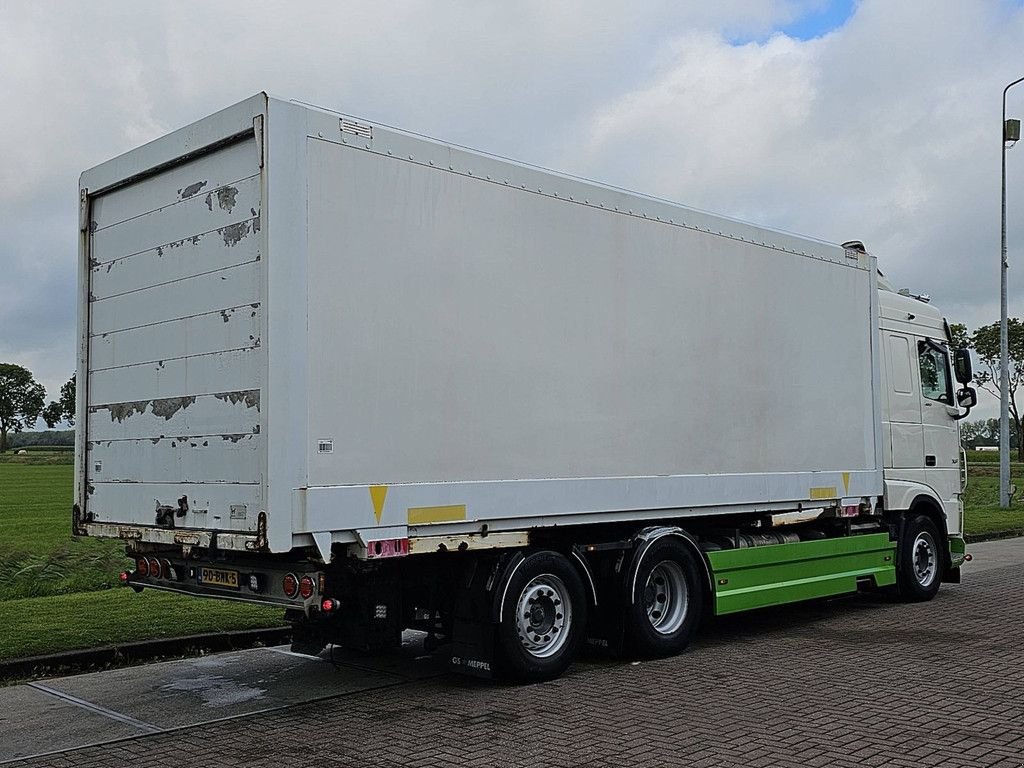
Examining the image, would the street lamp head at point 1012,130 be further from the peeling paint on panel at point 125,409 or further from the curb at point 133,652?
the peeling paint on panel at point 125,409

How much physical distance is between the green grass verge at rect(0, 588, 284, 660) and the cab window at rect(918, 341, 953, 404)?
7412 millimetres

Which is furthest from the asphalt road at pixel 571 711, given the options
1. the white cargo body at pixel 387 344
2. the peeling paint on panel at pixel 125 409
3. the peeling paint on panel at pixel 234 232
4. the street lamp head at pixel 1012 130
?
the street lamp head at pixel 1012 130

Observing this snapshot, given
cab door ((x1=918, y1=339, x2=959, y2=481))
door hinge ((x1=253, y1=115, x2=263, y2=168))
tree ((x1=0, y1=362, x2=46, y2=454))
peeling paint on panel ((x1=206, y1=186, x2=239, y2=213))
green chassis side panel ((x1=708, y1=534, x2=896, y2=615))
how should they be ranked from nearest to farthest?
door hinge ((x1=253, y1=115, x2=263, y2=168))
peeling paint on panel ((x1=206, y1=186, x2=239, y2=213))
green chassis side panel ((x1=708, y1=534, x2=896, y2=615))
cab door ((x1=918, y1=339, x2=959, y2=481))
tree ((x1=0, y1=362, x2=46, y2=454))

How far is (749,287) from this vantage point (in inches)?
395

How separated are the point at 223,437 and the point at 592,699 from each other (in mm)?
3035

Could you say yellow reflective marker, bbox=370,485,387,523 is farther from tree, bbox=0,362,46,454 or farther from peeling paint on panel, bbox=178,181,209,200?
tree, bbox=0,362,46,454

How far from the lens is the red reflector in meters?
7.02

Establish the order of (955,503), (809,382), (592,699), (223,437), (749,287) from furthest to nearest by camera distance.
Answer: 1. (955,503)
2. (809,382)
3. (749,287)
4. (592,699)
5. (223,437)

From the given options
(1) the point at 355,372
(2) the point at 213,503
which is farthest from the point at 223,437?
(1) the point at 355,372

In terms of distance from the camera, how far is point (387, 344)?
7.30 metres

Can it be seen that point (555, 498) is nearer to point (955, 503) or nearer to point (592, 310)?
point (592, 310)

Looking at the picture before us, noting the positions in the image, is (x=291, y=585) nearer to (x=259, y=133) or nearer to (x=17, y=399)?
(x=259, y=133)

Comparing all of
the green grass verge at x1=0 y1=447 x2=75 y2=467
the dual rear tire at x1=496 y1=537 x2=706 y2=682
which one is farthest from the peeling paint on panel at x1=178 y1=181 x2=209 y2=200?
the green grass verge at x1=0 y1=447 x2=75 y2=467

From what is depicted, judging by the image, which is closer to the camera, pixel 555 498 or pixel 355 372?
pixel 355 372
